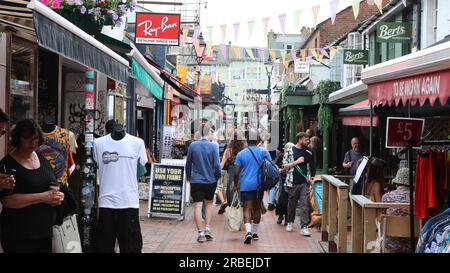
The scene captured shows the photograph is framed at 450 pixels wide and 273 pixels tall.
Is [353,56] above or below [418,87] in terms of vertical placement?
above

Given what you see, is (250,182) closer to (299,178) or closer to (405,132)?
(299,178)

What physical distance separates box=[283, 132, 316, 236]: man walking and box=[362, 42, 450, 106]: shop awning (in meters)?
3.80

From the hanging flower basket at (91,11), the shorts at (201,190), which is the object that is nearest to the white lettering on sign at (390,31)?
the shorts at (201,190)

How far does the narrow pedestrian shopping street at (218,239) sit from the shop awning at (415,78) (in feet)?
10.3

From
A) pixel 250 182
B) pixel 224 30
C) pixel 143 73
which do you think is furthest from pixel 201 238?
pixel 224 30

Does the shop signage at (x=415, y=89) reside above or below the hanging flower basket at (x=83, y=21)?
below

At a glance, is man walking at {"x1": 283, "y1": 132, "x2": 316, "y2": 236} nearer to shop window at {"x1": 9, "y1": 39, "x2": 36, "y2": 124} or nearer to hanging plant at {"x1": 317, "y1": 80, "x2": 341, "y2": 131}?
shop window at {"x1": 9, "y1": 39, "x2": 36, "y2": 124}

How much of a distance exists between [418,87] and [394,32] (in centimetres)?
1196

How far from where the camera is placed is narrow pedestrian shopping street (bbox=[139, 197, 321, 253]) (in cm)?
875

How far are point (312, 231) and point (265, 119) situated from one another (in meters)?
25.1

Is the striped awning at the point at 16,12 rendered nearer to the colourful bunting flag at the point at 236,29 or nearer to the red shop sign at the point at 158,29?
the red shop sign at the point at 158,29

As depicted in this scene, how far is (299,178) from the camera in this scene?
1052cm

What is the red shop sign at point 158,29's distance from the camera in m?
14.7
